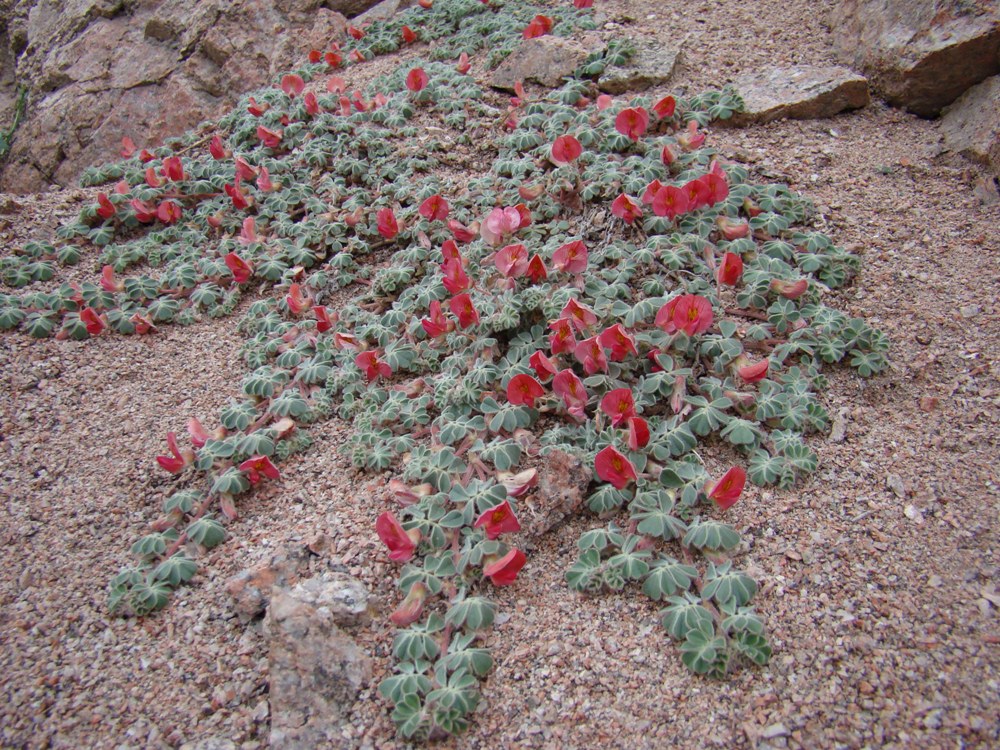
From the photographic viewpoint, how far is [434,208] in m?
3.62

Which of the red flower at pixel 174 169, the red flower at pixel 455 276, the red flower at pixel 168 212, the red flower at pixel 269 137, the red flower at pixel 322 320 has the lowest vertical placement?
the red flower at pixel 322 320

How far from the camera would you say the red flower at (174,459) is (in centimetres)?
275

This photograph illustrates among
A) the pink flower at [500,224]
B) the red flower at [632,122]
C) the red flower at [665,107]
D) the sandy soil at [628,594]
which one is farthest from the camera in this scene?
the red flower at [665,107]

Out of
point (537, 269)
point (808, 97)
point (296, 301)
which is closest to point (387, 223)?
point (296, 301)

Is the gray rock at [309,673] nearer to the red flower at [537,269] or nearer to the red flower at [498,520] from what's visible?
the red flower at [498,520]

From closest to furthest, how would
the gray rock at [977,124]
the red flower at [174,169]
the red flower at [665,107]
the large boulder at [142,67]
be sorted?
the gray rock at [977,124]
the red flower at [665,107]
the red flower at [174,169]
the large boulder at [142,67]

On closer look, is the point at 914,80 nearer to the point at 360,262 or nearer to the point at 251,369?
the point at 360,262

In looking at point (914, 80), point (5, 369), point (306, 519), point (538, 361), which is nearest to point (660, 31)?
point (914, 80)

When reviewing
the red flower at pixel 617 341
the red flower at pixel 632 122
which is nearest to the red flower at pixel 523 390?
the red flower at pixel 617 341

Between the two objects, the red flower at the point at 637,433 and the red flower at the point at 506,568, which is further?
the red flower at the point at 637,433

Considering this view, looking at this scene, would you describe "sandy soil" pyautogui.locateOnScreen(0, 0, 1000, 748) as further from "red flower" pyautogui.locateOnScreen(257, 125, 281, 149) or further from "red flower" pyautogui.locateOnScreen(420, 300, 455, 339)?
"red flower" pyautogui.locateOnScreen(257, 125, 281, 149)

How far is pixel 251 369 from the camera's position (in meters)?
3.39

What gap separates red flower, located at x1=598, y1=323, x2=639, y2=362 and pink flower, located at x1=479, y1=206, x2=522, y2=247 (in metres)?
0.89

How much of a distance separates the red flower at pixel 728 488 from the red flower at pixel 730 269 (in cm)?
105
